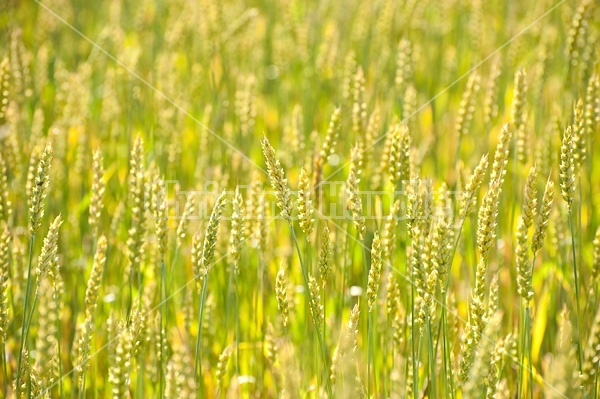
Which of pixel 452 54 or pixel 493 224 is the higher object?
pixel 452 54

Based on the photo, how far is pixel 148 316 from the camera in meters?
1.45

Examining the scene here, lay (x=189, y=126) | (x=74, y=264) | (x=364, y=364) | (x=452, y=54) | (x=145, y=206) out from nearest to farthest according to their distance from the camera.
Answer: (x=145, y=206) → (x=364, y=364) → (x=74, y=264) → (x=189, y=126) → (x=452, y=54)

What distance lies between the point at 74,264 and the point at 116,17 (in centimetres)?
124

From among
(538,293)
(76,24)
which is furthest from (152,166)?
(76,24)

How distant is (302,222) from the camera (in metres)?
1.11

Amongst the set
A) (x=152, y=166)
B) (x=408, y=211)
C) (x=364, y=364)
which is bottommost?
(x=364, y=364)

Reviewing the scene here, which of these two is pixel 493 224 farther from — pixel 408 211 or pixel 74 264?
pixel 74 264

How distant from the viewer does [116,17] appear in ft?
8.66

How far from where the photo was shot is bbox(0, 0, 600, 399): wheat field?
3.57ft

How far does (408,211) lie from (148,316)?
0.67 meters

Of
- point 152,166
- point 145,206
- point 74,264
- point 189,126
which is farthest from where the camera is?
point 189,126

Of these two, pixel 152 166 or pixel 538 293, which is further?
pixel 538 293

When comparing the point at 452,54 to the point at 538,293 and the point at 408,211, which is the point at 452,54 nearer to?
the point at 538,293

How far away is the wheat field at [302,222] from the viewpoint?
3.57ft
